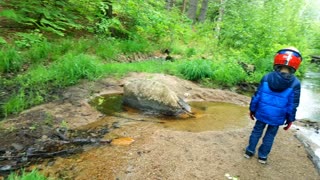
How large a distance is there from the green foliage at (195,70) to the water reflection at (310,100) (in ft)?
10.5

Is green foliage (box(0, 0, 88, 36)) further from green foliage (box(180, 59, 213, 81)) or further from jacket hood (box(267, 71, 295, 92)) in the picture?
jacket hood (box(267, 71, 295, 92))

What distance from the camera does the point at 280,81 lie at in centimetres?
437

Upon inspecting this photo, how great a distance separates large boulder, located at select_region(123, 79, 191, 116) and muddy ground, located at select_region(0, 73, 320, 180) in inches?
26.6

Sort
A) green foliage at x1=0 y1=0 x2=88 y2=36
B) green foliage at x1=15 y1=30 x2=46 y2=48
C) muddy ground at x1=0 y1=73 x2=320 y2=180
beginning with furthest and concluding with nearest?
green foliage at x1=0 y1=0 x2=88 y2=36, green foliage at x1=15 y1=30 x2=46 y2=48, muddy ground at x1=0 y1=73 x2=320 y2=180

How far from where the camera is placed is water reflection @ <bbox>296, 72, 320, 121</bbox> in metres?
8.47

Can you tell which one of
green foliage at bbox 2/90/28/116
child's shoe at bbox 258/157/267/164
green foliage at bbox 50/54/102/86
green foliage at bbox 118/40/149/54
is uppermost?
green foliage at bbox 118/40/149/54

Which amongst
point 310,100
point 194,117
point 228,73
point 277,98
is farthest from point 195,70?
point 277,98

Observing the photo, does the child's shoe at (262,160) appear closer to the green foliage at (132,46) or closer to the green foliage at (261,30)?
the green foliage at (132,46)

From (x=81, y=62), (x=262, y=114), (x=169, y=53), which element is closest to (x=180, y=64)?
(x=169, y=53)

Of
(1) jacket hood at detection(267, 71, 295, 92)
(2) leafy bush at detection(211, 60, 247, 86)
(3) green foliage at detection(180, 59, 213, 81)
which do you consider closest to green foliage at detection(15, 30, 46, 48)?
(3) green foliage at detection(180, 59, 213, 81)

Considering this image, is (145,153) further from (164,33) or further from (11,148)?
(164,33)

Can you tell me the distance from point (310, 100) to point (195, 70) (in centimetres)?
434

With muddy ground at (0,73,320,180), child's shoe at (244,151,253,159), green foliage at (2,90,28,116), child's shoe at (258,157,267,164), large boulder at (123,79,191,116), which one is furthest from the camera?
large boulder at (123,79,191,116)

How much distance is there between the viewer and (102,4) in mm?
9297
